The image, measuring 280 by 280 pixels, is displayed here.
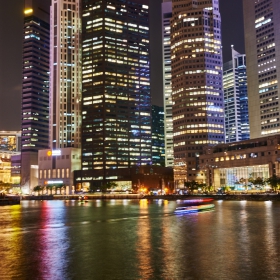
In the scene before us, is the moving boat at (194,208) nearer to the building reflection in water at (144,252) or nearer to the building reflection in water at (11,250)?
the building reflection in water at (144,252)

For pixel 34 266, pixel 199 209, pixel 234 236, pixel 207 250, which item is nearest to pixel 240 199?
pixel 199 209

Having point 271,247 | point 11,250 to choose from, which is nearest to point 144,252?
point 271,247

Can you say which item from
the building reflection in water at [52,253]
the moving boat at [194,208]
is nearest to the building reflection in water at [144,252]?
the building reflection in water at [52,253]

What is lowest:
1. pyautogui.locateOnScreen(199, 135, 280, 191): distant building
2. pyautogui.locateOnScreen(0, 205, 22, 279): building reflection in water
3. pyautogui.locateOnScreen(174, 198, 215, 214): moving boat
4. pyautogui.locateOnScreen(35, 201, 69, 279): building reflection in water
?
pyautogui.locateOnScreen(35, 201, 69, 279): building reflection in water

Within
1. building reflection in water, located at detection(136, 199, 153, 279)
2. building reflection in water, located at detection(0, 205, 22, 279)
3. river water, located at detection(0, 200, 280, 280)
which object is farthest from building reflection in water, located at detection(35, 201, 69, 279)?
building reflection in water, located at detection(136, 199, 153, 279)

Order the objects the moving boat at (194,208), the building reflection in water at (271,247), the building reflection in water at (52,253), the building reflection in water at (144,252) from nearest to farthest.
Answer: the building reflection in water at (144,252), the building reflection in water at (52,253), the building reflection in water at (271,247), the moving boat at (194,208)

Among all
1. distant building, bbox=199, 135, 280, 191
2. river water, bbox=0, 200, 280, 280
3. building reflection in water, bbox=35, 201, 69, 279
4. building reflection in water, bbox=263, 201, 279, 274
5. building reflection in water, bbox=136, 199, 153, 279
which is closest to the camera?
river water, bbox=0, 200, 280, 280

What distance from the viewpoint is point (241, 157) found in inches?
7712

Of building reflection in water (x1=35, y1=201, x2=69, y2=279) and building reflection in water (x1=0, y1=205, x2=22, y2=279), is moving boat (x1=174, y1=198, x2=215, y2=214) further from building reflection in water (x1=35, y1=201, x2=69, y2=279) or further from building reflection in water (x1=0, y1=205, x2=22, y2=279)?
building reflection in water (x1=0, y1=205, x2=22, y2=279)

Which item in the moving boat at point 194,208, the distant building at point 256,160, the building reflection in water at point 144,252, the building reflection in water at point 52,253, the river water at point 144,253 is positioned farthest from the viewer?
the distant building at point 256,160

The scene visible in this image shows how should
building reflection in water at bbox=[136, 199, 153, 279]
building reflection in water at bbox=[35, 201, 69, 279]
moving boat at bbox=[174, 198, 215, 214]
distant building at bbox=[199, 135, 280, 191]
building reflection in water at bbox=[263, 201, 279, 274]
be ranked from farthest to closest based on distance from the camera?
distant building at bbox=[199, 135, 280, 191] < moving boat at bbox=[174, 198, 215, 214] < building reflection in water at bbox=[263, 201, 279, 274] < building reflection in water at bbox=[35, 201, 69, 279] < building reflection in water at bbox=[136, 199, 153, 279]

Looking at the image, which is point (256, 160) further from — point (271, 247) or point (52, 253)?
point (52, 253)

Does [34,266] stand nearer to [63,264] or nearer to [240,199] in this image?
[63,264]

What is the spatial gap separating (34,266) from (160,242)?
1636cm
